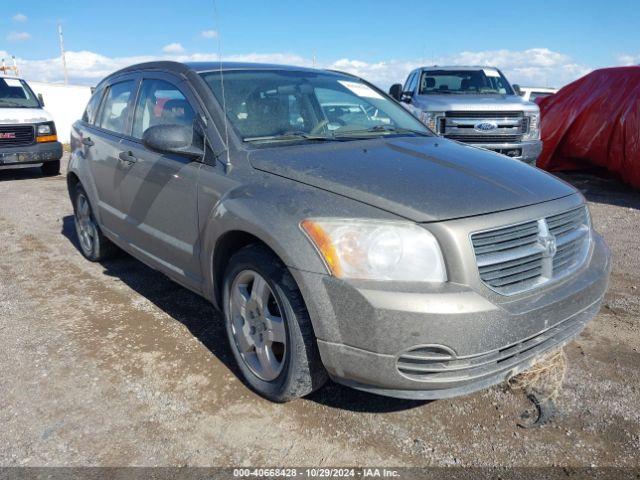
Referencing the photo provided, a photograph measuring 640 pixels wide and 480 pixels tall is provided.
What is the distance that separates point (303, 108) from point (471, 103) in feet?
17.7

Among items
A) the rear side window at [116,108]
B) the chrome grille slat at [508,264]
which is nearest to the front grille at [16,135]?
the rear side window at [116,108]

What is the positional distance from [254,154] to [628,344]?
102 inches

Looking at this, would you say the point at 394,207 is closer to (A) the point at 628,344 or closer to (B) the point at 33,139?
(A) the point at 628,344

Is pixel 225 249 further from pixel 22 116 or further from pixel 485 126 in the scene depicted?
pixel 22 116

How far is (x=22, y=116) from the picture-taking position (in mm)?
9883

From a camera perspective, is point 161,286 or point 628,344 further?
point 161,286

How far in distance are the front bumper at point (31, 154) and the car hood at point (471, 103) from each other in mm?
6802

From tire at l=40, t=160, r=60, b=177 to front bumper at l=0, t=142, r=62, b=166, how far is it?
0.39 metres

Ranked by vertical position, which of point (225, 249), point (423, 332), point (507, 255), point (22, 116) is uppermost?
point (22, 116)

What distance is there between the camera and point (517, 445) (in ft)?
7.99

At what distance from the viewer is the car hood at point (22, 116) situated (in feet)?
31.7

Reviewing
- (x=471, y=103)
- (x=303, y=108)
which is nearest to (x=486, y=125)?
(x=471, y=103)

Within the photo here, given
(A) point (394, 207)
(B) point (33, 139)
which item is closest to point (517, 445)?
(A) point (394, 207)

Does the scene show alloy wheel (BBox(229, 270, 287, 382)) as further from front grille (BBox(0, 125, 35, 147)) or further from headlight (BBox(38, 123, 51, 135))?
headlight (BBox(38, 123, 51, 135))
